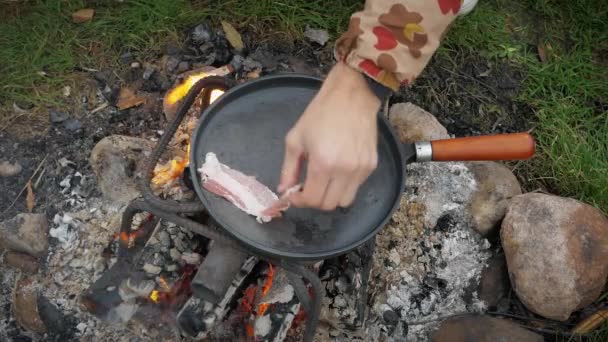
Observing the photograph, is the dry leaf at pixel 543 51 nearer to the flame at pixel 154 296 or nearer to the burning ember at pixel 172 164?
the burning ember at pixel 172 164

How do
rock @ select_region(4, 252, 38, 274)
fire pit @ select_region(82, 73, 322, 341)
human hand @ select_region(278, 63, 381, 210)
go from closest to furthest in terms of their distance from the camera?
1. human hand @ select_region(278, 63, 381, 210)
2. fire pit @ select_region(82, 73, 322, 341)
3. rock @ select_region(4, 252, 38, 274)

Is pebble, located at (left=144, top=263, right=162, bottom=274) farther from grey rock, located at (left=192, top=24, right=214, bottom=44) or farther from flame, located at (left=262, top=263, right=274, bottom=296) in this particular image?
grey rock, located at (left=192, top=24, right=214, bottom=44)

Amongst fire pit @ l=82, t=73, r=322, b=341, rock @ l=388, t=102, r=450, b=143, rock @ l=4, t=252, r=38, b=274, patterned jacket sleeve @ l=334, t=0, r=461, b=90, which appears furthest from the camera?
rock @ l=388, t=102, r=450, b=143

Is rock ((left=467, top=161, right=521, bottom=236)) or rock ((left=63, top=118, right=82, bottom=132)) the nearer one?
rock ((left=467, top=161, right=521, bottom=236))

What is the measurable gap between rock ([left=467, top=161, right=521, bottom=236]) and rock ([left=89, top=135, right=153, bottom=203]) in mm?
1496

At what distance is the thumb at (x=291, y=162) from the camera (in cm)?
147

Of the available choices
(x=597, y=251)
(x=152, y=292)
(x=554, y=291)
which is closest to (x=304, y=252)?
(x=152, y=292)

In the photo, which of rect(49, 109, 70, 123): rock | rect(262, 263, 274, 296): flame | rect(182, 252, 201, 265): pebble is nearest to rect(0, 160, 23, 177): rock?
rect(49, 109, 70, 123): rock

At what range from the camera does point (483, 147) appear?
1.89 meters

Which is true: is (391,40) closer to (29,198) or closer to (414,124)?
(414,124)

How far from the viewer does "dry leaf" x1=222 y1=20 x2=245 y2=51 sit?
2830 millimetres

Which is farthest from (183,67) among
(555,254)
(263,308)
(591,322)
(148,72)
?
(591,322)

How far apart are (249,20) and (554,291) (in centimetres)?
195

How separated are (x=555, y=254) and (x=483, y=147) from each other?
68cm
